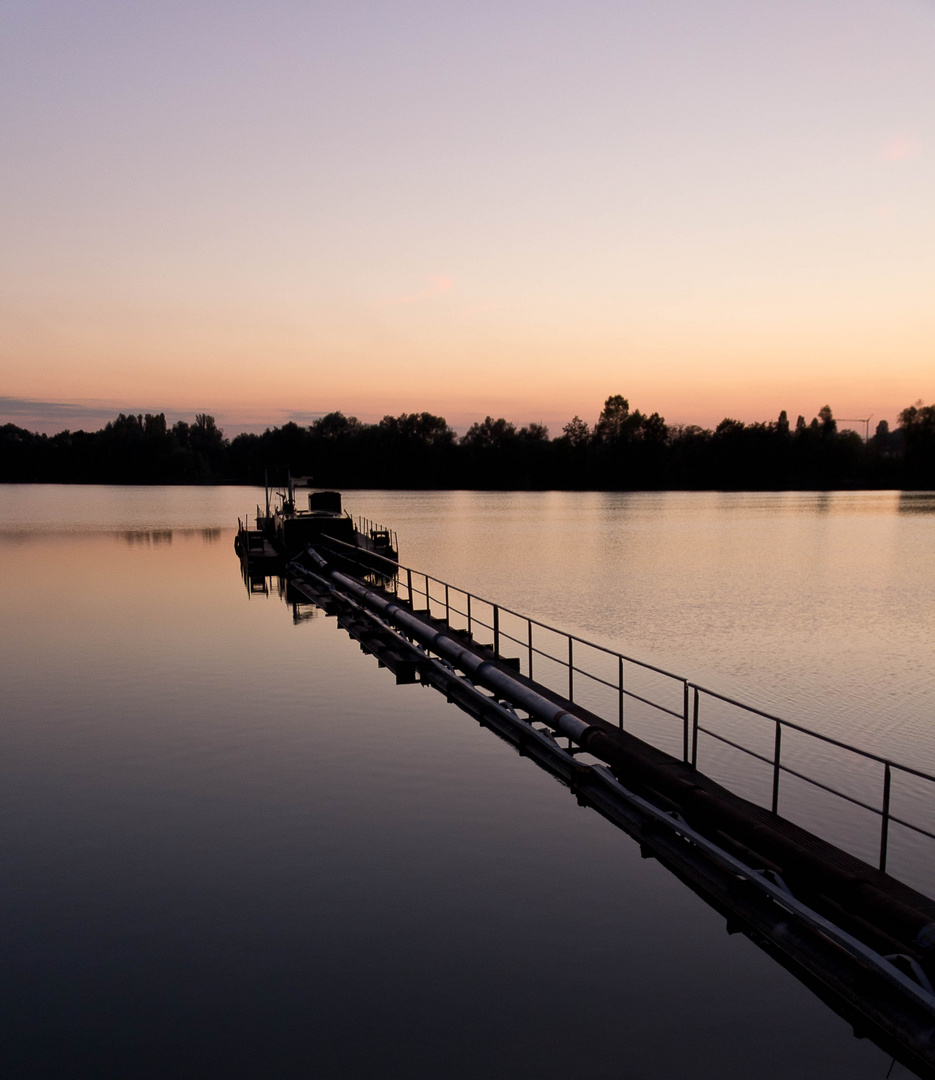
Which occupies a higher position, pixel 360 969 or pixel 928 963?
pixel 928 963

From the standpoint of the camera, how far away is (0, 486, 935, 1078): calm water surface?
8.09m

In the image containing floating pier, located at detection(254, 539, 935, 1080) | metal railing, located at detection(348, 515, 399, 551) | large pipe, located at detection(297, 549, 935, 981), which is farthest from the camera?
metal railing, located at detection(348, 515, 399, 551)

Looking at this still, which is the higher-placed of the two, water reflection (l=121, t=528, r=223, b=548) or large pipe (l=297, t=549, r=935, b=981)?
large pipe (l=297, t=549, r=935, b=981)

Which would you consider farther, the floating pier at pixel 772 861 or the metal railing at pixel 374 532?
the metal railing at pixel 374 532

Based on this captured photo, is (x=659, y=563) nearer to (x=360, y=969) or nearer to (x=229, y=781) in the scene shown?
(x=229, y=781)

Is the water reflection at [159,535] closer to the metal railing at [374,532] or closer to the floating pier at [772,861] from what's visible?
the metal railing at [374,532]

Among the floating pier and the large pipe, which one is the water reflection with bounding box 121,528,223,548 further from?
the large pipe

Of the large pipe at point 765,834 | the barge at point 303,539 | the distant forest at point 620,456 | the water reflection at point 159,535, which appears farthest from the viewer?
the distant forest at point 620,456

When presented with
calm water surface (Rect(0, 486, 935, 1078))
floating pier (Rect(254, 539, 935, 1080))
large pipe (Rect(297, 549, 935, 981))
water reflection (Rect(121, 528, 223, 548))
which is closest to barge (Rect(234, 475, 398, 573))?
calm water surface (Rect(0, 486, 935, 1078))

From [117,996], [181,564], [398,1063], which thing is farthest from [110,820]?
[181,564]

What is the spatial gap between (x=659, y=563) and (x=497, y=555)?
1129cm

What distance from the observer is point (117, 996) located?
8.84 metres

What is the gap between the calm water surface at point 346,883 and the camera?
8.09m

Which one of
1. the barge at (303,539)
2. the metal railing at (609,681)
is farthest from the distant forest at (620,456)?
the metal railing at (609,681)
